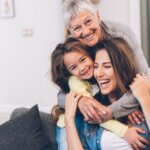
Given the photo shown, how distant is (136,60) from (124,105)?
0.79 feet

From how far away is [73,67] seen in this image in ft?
5.50

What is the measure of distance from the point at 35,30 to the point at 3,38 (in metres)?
0.46

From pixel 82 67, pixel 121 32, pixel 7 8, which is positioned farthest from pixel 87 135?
pixel 7 8

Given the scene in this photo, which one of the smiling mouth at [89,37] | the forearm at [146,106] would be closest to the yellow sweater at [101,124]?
the forearm at [146,106]

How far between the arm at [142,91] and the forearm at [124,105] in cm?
4

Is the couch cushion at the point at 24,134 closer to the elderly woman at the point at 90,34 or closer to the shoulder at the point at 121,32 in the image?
the elderly woman at the point at 90,34

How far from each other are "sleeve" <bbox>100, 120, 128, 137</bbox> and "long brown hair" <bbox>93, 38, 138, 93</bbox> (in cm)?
15

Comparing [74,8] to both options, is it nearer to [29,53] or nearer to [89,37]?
[89,37]

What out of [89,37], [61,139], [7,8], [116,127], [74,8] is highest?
[7,8]

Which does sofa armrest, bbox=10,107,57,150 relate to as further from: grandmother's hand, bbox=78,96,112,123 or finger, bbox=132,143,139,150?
finger, bbox=132,143,139,150

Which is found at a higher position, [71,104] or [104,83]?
[104,83]

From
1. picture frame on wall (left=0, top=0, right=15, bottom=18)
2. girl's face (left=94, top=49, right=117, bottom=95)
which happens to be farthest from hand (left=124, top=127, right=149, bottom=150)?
picture frame on wall (left=0, top=0, right=15, bottom=18)

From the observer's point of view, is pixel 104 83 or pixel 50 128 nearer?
pixel 104 83

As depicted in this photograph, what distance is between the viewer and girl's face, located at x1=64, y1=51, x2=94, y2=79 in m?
1.65
